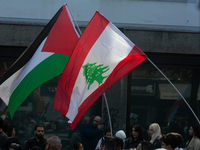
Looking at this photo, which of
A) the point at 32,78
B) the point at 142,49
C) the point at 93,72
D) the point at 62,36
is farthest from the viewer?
the point at 142,49

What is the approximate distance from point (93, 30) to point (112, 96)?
3822 mm

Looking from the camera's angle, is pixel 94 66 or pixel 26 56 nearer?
pixel 94 66

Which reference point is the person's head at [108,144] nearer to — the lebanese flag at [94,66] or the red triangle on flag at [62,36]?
the lebanese flag at [94,66]

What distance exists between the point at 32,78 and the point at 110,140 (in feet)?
7.38

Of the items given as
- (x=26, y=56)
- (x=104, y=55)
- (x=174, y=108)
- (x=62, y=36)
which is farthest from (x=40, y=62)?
(x=174, y=108)

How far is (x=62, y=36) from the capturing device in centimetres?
580

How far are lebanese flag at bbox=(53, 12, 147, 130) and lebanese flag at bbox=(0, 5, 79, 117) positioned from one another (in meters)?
0.61

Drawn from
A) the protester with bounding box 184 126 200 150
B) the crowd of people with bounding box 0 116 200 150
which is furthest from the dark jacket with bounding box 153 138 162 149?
the protester with bounding box 184 126 200 150

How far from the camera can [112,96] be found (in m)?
8.76

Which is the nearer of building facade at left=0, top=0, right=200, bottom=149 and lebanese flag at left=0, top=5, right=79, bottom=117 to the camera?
lebanese flag at left=0, top=5, right=79, bottom=117

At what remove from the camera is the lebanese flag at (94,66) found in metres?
4.80

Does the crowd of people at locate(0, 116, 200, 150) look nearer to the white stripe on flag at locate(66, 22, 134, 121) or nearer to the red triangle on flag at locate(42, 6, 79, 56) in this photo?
the white stripe on flag at locate(66, 22, 134, 121)

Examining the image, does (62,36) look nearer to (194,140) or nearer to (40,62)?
(40,62)

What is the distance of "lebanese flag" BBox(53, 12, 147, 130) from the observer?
480cm
